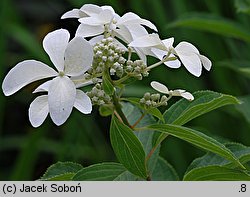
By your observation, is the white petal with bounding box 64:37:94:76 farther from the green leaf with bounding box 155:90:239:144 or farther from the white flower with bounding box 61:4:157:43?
the green leaf with bounding box 155:90:239:144

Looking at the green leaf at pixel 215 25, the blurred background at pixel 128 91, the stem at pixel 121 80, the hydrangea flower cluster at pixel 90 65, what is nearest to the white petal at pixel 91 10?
the hydrangea flower cluster at pixel 90 65

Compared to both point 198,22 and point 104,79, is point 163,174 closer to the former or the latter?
point 104,79

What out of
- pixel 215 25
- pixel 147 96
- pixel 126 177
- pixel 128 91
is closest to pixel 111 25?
pixel 147 96

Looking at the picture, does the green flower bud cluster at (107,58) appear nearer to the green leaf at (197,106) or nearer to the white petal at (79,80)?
the white petal at (79,80)

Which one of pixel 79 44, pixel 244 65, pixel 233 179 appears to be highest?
pixel 244 65
